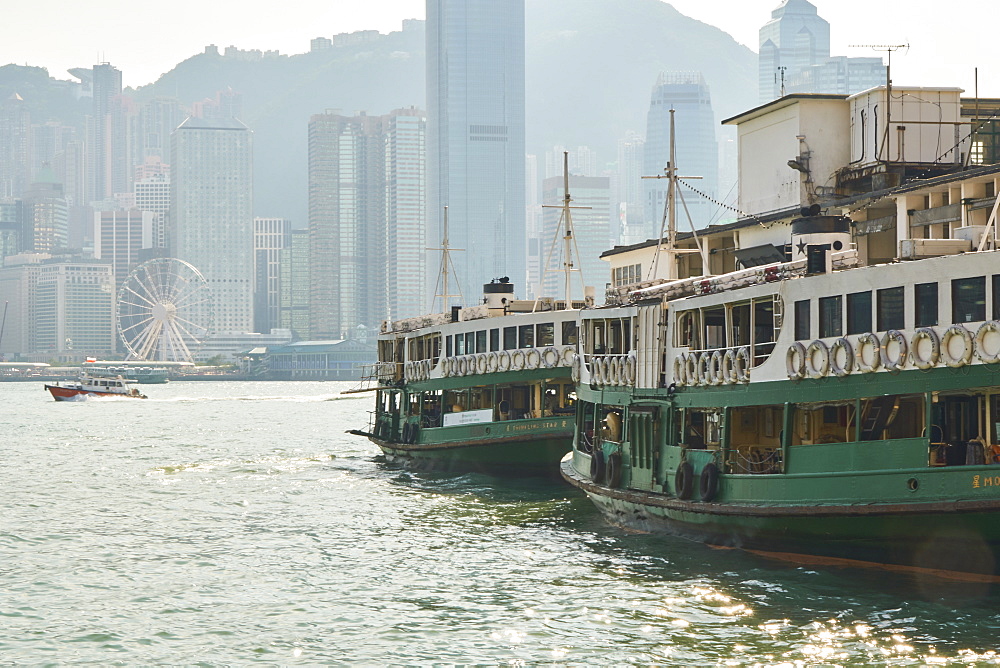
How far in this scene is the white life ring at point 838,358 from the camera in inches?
772

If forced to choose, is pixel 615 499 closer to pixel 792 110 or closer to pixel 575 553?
pixel 575 553

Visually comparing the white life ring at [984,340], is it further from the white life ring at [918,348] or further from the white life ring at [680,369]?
the white life ring at [680,369]

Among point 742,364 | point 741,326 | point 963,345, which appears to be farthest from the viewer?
point 741,326

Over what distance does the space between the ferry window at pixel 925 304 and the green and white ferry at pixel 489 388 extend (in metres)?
15.0

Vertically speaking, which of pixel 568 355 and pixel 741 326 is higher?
Result: pixel 741 326

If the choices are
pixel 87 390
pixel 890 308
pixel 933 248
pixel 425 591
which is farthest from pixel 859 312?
pixel 87 390

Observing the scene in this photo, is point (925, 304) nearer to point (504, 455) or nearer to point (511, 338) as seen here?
point (504, 455)

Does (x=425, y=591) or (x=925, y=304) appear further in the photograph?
(x=425, y=591)

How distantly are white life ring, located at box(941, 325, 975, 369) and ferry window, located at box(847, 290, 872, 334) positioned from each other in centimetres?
169

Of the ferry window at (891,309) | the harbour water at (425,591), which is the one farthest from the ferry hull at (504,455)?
the ferry window at (891,309)

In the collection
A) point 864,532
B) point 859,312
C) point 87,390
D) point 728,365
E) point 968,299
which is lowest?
point 87,390

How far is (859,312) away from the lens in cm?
1972

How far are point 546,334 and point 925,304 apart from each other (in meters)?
18.3

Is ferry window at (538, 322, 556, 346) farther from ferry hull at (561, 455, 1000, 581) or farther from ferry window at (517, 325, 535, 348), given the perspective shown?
ferry hull at (561, 455, 1000, 581)
